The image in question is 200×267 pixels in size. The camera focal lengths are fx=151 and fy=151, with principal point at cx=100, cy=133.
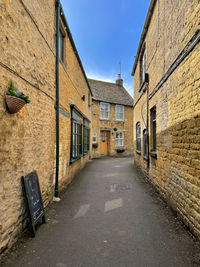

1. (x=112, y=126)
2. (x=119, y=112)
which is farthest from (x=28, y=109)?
(x=119, y=112)

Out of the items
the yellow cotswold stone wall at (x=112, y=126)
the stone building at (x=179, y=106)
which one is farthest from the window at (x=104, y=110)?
the stone building at (x=179, y=106)

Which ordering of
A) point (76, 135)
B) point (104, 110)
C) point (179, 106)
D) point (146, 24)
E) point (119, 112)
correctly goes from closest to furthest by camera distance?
point (179, 106) < point (146, 24) < point (76, 135) < point (104, 110) < point (119, 112)

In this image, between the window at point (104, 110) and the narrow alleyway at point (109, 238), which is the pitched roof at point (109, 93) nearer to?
the window at point (104, 110)

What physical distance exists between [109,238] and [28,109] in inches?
115

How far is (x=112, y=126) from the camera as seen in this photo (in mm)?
16828

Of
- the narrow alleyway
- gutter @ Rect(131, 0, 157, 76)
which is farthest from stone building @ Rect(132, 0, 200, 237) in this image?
the narrow alleyway

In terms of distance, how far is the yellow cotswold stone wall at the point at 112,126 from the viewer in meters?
15.8

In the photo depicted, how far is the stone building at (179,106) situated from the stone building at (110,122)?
1065 centimetres

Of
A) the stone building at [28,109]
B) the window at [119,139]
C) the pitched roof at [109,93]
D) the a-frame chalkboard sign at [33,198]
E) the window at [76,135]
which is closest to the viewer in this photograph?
the stone building at [28,109]

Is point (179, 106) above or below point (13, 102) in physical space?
above

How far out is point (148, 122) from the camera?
6.64m

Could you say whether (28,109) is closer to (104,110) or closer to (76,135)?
(76,135)

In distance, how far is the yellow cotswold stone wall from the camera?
15819mm

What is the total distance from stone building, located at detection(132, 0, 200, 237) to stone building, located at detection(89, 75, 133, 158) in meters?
10.6
